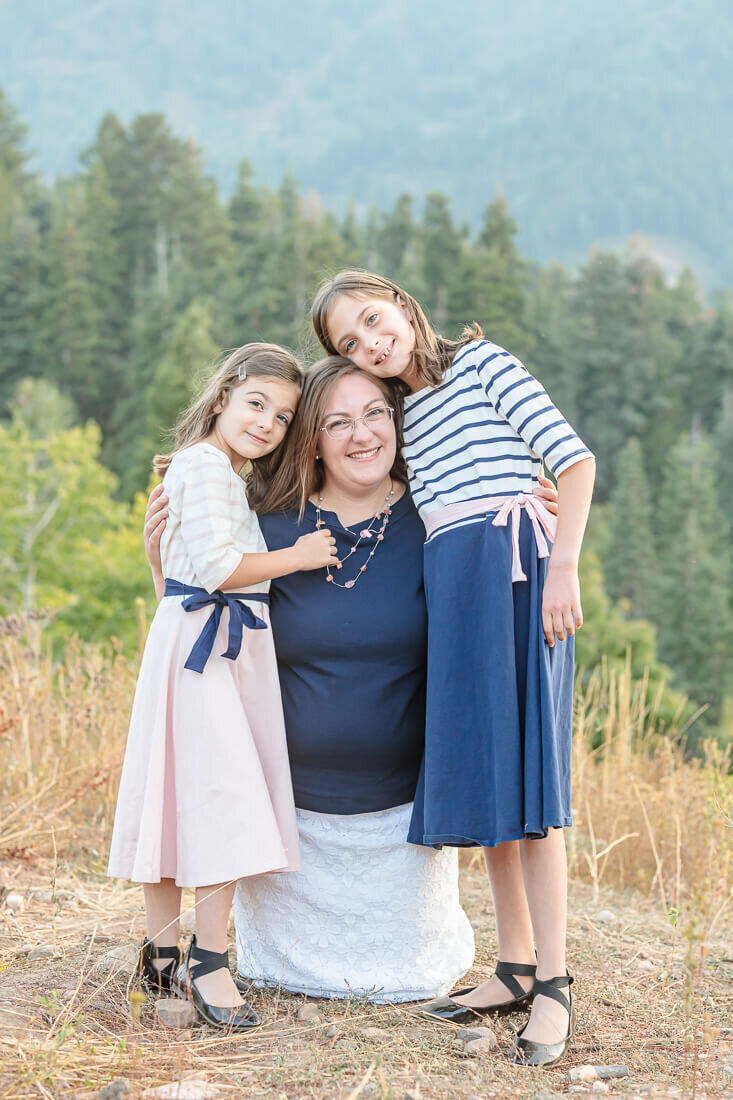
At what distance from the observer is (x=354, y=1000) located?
127 inches

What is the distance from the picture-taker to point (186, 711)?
9.91ft

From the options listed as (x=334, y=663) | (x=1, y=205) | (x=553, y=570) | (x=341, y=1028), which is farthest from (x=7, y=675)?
(x=1, y=205)

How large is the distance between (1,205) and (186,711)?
5782cm

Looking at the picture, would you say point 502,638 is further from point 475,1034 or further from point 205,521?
point 475,1034

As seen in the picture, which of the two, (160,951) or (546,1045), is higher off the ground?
(160,951)

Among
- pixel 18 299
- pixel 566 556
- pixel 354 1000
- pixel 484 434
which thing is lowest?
pixel 354 1000

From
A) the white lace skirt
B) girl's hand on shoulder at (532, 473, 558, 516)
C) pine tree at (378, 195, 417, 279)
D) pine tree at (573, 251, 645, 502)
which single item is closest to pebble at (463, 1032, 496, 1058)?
the white lace skirt

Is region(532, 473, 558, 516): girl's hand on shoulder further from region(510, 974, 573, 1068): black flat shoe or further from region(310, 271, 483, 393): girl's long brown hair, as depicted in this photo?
region(510, 974, 573, 1068): black flat shoe

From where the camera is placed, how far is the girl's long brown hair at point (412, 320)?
3240 millimetres

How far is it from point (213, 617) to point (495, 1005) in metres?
1.28

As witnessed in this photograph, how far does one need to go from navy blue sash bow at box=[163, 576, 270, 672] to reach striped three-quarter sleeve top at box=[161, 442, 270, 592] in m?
0.03

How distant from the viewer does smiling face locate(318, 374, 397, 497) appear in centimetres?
329

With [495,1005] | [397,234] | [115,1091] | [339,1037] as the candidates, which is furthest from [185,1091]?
[397,234]

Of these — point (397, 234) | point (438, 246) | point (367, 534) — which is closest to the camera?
point (367, 534)
